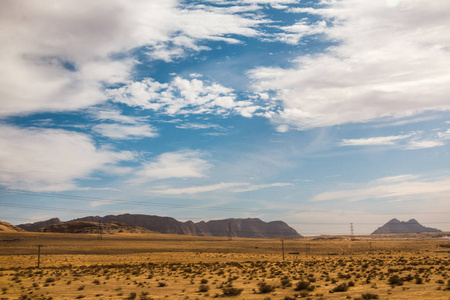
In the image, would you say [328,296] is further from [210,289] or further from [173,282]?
[173,282]

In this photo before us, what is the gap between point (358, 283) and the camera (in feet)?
121

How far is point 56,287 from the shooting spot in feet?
130

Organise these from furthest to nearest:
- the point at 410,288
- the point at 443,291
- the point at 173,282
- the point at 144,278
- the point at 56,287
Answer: the point at 144,278 < the point at 173,282 < the point at 56,287 < the point at 410,288 < the point at 443,291

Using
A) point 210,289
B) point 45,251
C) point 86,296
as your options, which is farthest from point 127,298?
point 45,251

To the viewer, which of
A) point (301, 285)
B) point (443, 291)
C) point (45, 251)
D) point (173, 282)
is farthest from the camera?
point (45, 251)

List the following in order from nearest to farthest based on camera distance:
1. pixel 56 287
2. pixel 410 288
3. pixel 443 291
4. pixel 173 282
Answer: pixel 443 291 → pixel 410 288 → pixel 56 287 → pixel 173 282

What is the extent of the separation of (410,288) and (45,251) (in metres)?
102

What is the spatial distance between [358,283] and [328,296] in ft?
28.6

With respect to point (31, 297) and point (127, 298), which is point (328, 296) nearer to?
point (127, 298)

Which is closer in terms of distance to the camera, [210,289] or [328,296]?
[328,296]

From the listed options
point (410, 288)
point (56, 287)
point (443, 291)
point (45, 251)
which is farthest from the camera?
point (45, 251)

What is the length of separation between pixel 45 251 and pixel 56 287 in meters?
77.1

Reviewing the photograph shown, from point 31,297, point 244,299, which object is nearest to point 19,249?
point 31,297

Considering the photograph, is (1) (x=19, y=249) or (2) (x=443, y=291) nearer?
(2) (x=443, y=291)
